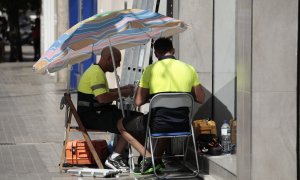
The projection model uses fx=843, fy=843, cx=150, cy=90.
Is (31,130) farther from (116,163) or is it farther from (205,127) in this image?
(205,127)

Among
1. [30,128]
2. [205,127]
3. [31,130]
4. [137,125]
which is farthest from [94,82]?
[30,128]

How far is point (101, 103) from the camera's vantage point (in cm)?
1032

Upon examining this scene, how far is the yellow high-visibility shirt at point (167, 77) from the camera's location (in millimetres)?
9492

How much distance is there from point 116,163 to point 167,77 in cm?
141

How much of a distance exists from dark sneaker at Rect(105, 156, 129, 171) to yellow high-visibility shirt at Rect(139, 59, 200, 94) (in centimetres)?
115

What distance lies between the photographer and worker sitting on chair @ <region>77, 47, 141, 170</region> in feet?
33.4

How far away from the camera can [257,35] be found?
26.8 ft

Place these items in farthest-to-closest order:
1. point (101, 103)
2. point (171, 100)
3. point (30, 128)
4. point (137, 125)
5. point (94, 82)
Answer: point (30, 128), point (101, 103), point (94, 82), point (137, 125), point (171, 100)

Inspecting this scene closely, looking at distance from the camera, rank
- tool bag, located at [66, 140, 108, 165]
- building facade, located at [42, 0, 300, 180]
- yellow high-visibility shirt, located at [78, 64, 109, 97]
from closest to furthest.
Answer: building facade, located at [42, 0, 300, 180] < yellow high-visibility shirt, located at [78, 64, 109, 97] < tool bag, located at [66, 140, 108, 165]

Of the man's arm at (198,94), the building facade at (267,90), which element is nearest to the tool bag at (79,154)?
the man's arm at (198,94)

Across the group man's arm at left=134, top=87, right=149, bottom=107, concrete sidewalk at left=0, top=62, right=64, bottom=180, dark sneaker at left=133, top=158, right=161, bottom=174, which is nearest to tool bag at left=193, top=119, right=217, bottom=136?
dark sneaker at left=133, top=158, right=161, bottom=174

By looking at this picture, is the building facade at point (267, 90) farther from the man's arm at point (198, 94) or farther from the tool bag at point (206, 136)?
the tool bag at point (206, 136)

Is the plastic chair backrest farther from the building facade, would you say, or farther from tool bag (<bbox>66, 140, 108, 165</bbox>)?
tool bag (<bbox>66, 140, 108, 165</bbox>)

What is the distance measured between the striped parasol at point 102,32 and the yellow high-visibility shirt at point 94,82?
13.1 inches
